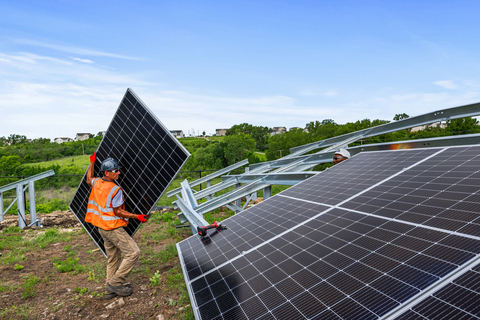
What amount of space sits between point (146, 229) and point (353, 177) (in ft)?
34.0

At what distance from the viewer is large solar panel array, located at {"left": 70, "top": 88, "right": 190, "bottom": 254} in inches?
261

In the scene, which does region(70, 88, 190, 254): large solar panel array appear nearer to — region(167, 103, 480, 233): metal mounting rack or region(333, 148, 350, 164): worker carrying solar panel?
region(167, 103, 480, 233): metal mounting rack

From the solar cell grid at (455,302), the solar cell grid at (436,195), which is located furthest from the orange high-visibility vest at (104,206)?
the solar cell grid at (455,302)

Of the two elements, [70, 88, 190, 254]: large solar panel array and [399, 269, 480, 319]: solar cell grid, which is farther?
[70, 88, 190, 254]: large solar panel array

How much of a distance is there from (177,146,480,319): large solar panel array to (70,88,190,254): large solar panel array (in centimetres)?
186

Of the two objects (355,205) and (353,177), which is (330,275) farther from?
(353,177)

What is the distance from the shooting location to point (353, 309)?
2682 millimetres

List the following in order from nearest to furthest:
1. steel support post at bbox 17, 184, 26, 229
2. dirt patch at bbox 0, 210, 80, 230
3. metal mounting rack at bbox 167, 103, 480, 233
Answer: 1. metal mounting rack at bbox 167, 103, 480, 233
2. steel support post at bbox 17, 184, 26, 229
3. dirt patch at bbox 0, 210, 80, 230

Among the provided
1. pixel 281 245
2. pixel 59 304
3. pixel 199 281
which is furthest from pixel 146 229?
pixel 281 245

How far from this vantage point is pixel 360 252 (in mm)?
3408

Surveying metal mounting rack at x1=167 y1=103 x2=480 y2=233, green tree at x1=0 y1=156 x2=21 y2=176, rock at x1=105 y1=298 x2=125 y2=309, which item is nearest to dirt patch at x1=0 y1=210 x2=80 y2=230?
metal mounting rack at x1=167 y1=103 x2=480 y2=233

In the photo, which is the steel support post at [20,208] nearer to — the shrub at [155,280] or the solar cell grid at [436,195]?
the shrub at [155,280]

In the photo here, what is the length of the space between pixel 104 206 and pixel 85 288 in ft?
7.98

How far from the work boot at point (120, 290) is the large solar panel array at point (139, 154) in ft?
4.71
